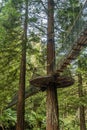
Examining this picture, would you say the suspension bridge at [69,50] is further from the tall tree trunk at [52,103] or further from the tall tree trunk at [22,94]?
the tall tree trunk at [22,94]

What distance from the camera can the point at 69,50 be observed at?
8211 mm

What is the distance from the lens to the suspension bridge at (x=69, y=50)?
24.0ft

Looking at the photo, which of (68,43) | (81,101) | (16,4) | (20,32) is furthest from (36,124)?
(68,43)

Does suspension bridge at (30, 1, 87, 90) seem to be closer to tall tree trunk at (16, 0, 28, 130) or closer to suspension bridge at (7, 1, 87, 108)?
suspension bridge at (7, 1, 87, 108)

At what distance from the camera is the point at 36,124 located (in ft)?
57.8

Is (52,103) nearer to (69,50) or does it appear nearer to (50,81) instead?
(50,81)

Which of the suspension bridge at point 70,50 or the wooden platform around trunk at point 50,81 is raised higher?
the suspension bridge at point 70,50

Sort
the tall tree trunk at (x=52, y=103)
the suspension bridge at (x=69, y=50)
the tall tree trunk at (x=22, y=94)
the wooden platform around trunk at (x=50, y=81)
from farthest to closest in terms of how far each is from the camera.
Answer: the tall tree trunk at (x=22, y=94) → the tall tree trunk at (x=52, y=103) → the wooden platform around trunk at (x=50, y=81) → the suspension bridge at (x=69, y=50)

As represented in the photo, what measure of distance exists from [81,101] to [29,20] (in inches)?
187

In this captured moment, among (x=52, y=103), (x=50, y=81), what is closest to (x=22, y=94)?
(x=52, y=103)

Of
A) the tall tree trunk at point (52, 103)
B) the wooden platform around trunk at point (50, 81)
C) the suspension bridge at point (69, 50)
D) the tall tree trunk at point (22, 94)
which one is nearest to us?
the suspension bridge at point (69, 50)

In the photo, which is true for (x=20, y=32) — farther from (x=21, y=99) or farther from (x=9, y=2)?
(x=21, y=99)

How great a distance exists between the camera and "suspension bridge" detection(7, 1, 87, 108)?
7324 millimetres

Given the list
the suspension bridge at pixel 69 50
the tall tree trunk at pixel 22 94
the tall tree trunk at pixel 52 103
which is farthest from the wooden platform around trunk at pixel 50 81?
the tall tree trunk at pixel 22 94
